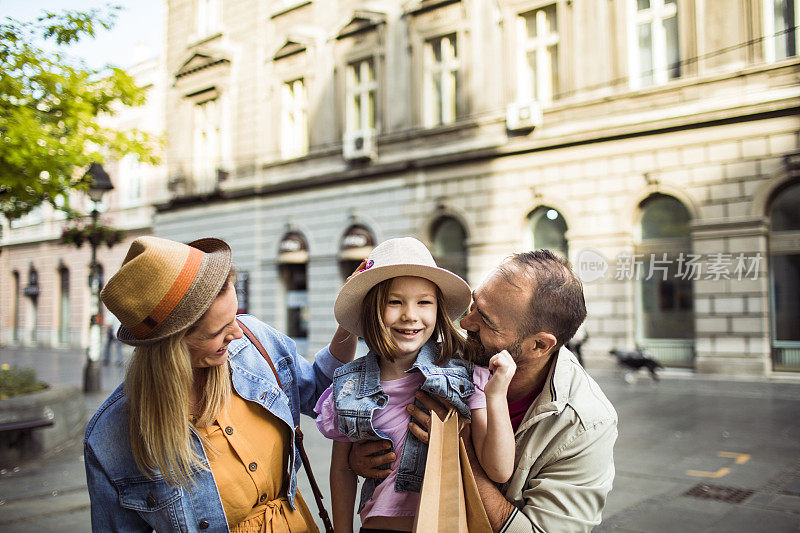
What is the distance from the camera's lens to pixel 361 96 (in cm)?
2002

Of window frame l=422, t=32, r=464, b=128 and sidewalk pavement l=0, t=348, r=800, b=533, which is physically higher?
window frame l=422, t=32, r=464, b=128

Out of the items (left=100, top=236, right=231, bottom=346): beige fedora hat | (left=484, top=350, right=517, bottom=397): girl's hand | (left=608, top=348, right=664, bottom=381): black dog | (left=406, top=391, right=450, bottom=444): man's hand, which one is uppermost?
(left=100, top=236, right=231, bottom=346): beige fedora hat

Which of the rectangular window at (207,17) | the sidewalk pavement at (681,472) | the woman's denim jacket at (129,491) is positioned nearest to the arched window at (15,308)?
the rectangular window at (207,17)

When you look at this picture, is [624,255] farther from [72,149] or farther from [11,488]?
[11,488]

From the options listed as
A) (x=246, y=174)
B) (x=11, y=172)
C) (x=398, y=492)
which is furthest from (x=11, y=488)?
(x=246, y=174)

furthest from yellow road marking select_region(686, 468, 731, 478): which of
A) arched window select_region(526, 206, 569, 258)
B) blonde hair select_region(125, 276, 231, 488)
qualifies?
arched window select_region(526, 206, 569, 258)

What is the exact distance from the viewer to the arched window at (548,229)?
1520cm

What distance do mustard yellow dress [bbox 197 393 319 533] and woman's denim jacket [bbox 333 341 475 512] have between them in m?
0.25

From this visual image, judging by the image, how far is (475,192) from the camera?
54.8 feet

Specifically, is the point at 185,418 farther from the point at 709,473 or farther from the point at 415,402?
the point at 709,473

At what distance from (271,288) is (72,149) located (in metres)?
14.8

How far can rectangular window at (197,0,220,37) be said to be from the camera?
24078 mm

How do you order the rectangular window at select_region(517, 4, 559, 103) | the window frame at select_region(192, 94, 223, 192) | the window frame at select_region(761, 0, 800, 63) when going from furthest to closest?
the window frame at select_region(192, 94, 223, 192), the rectangular window at select_region(517, 4, 559, 103), the window frame at select_region(761, 0, 800, 63)

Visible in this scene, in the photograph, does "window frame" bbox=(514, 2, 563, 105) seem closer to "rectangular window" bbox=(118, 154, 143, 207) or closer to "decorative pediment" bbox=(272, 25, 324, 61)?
"decorative pediment" bbox=(272, 25, 324, 61)
